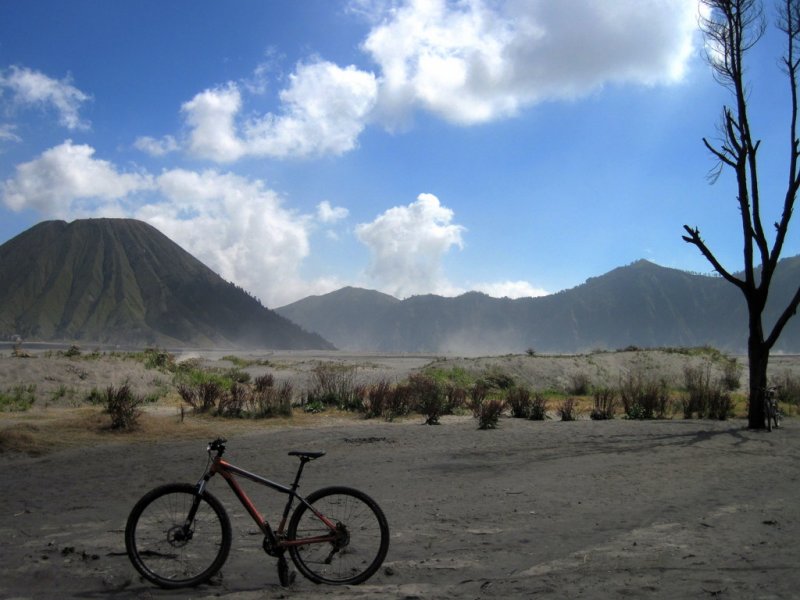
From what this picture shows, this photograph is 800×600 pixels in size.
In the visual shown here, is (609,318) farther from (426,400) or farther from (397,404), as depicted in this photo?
(397,404)

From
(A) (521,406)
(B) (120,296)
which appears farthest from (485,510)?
(B) (120,296)

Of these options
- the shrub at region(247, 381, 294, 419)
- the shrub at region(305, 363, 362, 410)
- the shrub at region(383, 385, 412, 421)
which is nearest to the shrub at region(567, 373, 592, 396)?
the shrub at region(305, 363, 362, 410)

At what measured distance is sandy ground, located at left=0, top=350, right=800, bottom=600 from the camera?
4.94 m

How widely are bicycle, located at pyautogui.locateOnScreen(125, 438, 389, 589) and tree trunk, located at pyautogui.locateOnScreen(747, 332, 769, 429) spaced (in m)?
12.6

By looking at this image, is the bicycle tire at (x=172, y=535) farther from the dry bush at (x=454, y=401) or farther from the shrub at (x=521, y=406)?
the dry bush at (x=454, y=401)

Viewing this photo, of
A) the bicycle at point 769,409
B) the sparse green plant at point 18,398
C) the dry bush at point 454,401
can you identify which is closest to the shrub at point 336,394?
the dry bush at point 454,401

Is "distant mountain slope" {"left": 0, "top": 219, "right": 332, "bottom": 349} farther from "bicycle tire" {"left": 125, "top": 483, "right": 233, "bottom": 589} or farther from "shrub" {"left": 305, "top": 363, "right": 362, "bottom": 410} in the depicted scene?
"bicycle tire" {"left": 125, "top": 483, "right": 233, "bottom": 589}

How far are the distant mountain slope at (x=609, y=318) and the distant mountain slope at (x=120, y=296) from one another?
35.6 m

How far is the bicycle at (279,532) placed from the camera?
15.8 feet

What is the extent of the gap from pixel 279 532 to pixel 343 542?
500 millimetres

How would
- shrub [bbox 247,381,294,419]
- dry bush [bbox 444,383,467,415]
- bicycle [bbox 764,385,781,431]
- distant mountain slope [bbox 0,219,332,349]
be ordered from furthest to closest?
distant mountain slope [bbox 0,219,332,349] < dry bush [bbox 444,383,467,415] < shrub [bbox 247,381,294,419] < bicycle [bbox 764,385,781,431]

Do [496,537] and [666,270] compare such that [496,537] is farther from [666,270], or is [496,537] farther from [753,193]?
[666,270]

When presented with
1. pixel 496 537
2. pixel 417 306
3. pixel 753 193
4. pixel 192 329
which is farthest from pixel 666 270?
pixel 496 537

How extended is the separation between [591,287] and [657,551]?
162 metres
